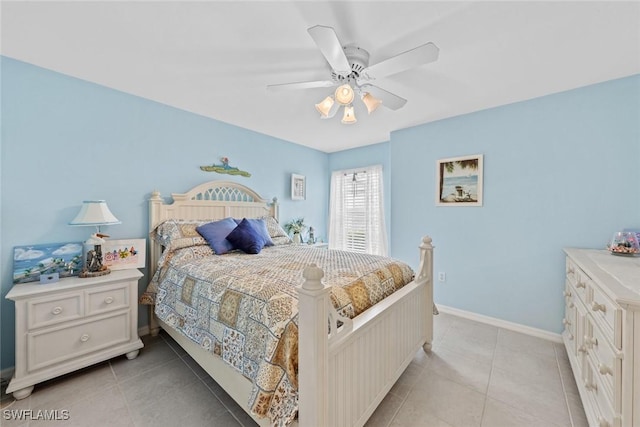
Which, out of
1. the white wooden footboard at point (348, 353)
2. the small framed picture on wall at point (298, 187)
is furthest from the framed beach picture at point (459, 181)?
the small framed picture on wall at point (298, 187)

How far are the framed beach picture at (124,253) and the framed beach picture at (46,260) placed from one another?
201 millimetres

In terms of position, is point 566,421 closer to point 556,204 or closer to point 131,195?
point 556,204

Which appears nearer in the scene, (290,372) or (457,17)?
(290,372)

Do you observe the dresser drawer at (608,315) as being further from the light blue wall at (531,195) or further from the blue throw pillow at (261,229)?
the blue throw pillow at (261,229)

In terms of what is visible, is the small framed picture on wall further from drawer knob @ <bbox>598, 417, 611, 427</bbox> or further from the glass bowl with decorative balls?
drawer knob @ <bbox>598, 417, 611, 427</bbox>

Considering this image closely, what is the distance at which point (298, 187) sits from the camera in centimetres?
427

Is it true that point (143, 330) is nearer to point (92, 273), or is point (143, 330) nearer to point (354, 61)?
point (92, 273)

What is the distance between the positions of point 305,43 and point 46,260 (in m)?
2.62

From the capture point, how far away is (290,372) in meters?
1.14

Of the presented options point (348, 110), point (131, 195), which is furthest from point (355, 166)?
point (131, 195)

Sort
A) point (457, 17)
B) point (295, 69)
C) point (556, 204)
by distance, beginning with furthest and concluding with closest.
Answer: point (556, 204), point (295, 69), point (457, 17)

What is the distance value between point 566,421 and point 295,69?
9.82ft

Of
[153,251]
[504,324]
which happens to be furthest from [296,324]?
[504,324]

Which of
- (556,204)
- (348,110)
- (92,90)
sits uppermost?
(92,90)
